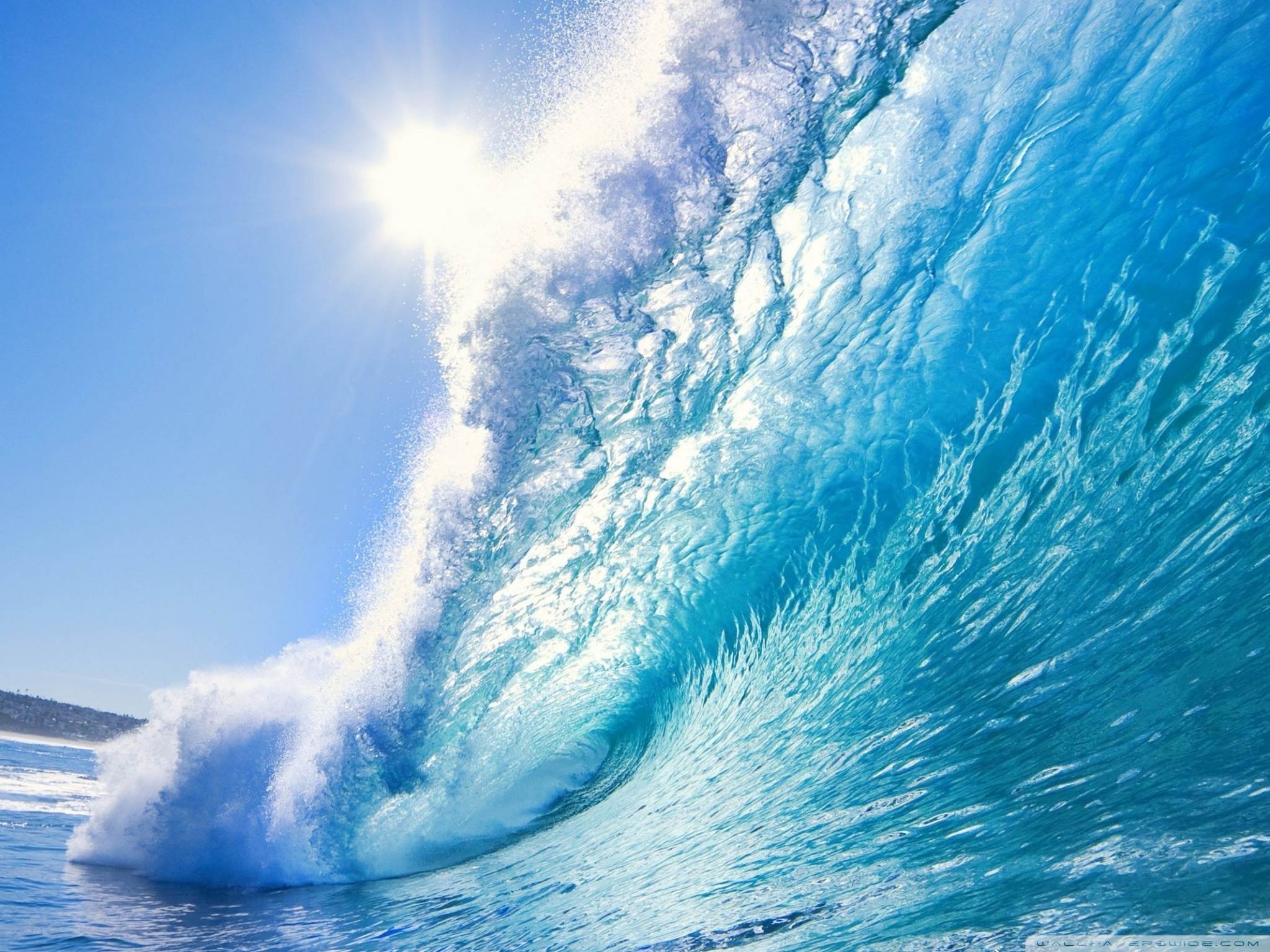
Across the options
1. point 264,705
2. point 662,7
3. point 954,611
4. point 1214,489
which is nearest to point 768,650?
point 954,611

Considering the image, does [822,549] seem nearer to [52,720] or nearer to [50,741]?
[50,741]

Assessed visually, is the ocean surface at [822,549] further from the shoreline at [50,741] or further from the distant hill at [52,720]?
the distant hill at [52,720]

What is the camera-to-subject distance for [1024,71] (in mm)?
4418

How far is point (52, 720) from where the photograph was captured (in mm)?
56062

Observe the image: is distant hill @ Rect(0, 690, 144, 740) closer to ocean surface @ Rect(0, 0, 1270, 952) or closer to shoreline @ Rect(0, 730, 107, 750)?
shoreline @ Rect(0, 730, 107, 750)

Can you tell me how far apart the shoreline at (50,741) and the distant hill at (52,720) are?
1229mm

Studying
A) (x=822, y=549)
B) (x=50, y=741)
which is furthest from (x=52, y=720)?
(x=822, y=549)

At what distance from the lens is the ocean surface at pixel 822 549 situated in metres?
3.15

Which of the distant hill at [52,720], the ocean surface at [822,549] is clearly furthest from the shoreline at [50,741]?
the ocean surface at [822,549]

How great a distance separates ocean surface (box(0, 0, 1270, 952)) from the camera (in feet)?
10.3

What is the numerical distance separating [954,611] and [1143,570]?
1.21 meters

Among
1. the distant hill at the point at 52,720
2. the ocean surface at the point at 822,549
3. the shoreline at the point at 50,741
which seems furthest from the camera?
the distant hill at the point at 52,720

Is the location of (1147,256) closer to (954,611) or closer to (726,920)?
(954,611)

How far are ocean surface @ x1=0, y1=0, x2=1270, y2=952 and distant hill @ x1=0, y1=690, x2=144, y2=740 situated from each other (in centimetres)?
5400
